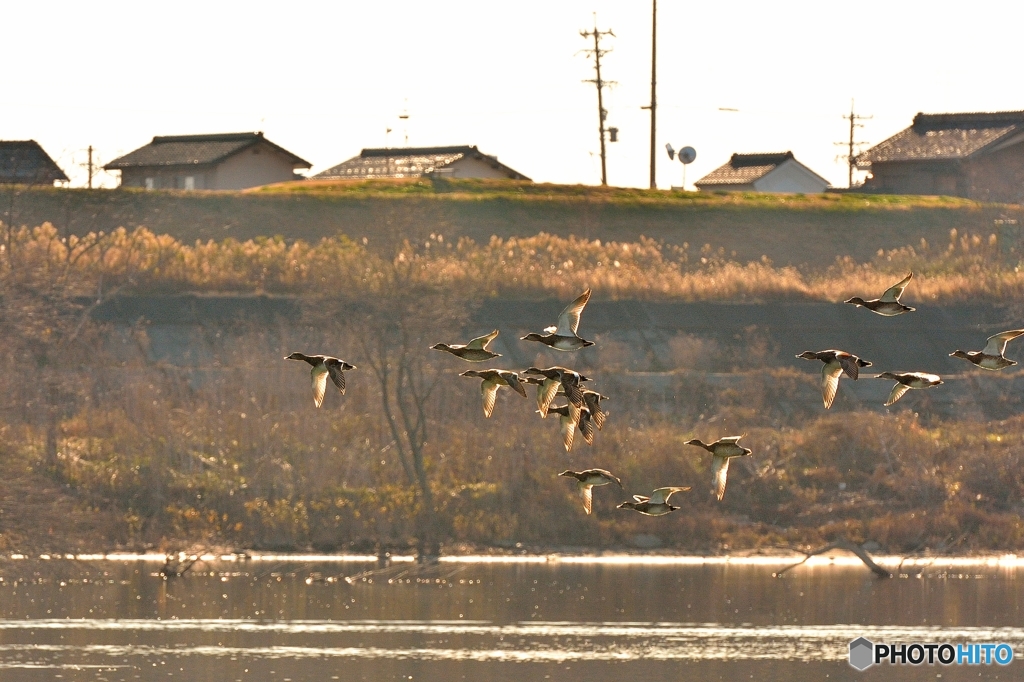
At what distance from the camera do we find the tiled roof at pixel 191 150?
100 meters

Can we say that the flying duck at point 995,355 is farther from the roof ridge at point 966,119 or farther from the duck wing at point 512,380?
the roof ridge at point 966,119

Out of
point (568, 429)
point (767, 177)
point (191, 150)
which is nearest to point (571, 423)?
point (568, 429)

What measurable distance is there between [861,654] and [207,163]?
65.5m

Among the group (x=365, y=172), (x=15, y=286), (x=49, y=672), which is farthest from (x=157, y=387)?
(x=365, y=172)

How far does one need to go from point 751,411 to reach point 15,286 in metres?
21.6

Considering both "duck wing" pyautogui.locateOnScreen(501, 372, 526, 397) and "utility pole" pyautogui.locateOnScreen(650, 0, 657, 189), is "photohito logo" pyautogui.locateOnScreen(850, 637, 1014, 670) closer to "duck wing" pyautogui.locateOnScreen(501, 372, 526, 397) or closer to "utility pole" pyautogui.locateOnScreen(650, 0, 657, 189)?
"duck wing" pyautogui.locateOnScreen(501, 372, 526, 397)

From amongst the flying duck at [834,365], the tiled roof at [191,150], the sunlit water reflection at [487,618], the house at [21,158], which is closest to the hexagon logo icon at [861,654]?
the sunlit water reflection at [487,618]

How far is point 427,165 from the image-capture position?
97750mm

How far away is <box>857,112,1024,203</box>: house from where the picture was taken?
92.6 metres

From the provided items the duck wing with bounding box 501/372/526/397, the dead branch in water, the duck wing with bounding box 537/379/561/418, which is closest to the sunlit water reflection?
the dead branch in water

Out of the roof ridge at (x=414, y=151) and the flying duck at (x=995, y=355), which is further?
the roof ridge at (x=414, y=151)

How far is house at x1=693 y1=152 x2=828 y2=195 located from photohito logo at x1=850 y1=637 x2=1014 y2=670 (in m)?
65.9

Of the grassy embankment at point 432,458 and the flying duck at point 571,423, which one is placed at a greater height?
the flying duck at point 571,423

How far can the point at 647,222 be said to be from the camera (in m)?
79.6
